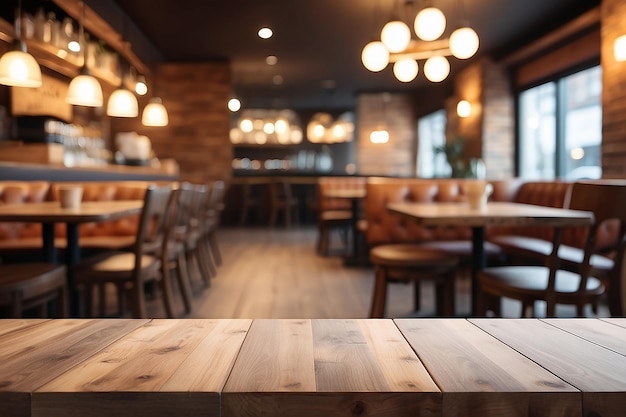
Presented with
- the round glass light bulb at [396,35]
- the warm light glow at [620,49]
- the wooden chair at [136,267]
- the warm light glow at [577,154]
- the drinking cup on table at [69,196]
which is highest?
the warm light glow at [620,49]

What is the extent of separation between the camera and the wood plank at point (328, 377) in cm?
75

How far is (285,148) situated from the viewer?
15531 millimetres

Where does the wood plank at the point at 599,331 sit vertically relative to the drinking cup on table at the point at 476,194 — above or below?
below

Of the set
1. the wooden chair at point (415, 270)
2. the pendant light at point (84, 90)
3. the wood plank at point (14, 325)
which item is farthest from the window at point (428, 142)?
the wood plank at point (14, 325)

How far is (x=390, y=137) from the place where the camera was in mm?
12820

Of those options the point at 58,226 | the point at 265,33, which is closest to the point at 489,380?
the point at 58,226

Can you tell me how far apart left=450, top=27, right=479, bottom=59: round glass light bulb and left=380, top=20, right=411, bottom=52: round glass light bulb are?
0.34 metres

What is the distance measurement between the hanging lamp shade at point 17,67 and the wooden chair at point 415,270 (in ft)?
8.53

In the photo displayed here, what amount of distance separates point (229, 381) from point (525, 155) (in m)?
8.85

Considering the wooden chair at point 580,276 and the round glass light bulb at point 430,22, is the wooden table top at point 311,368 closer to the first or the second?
the wooden chair at point 580,276

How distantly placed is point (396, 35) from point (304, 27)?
154 inches

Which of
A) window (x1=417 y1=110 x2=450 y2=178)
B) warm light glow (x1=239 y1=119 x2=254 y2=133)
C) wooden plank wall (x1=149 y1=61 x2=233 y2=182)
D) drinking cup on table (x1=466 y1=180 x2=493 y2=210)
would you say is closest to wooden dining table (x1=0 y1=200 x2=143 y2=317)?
drinking cup on table (x1=466 y1=180 x2=493 y2=210)

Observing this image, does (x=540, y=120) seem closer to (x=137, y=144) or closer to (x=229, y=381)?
(x=137, y=144)

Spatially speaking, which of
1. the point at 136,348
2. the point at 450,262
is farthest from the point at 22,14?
the point at 136,348
